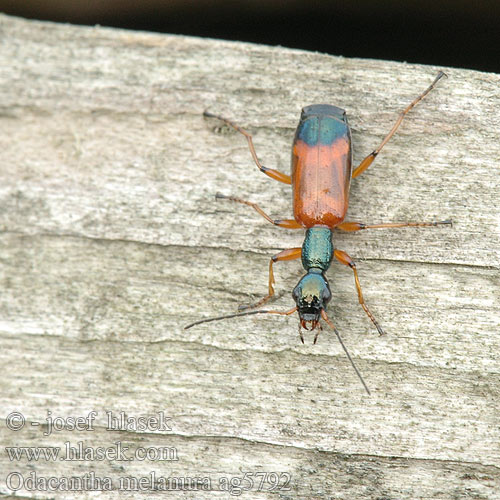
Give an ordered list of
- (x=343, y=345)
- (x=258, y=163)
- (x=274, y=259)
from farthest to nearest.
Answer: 1. (x=258, y=163)
2. (x=274, y=259)
3. (x=343, y=345)

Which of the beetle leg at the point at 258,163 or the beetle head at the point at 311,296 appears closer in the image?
the beetle head at the point at 311,296

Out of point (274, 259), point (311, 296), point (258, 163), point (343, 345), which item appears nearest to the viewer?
point (343, 345)

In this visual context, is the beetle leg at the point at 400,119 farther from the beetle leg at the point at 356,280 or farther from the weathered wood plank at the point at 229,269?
the beetle leg at the point at 356,280

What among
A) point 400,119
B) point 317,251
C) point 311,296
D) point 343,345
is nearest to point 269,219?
point 317,251

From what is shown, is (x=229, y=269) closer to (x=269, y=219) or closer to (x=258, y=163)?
(x=269, y=219)

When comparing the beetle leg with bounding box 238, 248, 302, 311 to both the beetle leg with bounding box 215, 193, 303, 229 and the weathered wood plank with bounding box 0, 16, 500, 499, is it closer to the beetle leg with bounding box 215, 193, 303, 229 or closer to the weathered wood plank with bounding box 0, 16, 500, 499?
the weathered wood plank with bounding box 0, 16, 500, 499

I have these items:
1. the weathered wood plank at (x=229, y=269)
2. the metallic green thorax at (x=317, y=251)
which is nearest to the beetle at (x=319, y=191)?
the metallic green thorax at (x=317, y=251)

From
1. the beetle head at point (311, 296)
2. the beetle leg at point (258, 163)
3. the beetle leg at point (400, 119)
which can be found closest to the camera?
the beetle head at point (311, 296)
